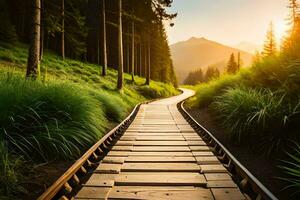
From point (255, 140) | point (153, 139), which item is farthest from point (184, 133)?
point (255, 140)

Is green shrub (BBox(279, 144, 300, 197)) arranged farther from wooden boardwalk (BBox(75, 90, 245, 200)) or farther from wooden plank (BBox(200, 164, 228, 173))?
wooden plank (BBox(200, 164, 228, 173))

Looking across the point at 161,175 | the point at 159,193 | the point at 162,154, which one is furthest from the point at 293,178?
the point at 162,154

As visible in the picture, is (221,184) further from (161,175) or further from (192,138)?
(192,138)

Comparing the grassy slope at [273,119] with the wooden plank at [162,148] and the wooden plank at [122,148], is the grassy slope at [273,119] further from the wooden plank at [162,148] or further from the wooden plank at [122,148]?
the wooden plank at [122,148]

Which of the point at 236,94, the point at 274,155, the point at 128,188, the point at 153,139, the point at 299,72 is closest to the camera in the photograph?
the point at 128,188

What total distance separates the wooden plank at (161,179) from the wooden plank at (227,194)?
280mm

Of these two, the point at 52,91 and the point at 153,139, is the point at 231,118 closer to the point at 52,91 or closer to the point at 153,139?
the point at 153,139

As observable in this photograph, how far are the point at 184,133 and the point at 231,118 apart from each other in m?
1.56

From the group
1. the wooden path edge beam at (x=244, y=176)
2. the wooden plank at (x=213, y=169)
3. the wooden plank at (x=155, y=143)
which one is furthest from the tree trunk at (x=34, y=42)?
the wooden plank at (x=213, y=169)

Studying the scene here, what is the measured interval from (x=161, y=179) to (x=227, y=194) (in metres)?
0.97

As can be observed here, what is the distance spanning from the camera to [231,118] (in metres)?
7.34

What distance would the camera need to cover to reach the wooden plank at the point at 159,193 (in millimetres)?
3447

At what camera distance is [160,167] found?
15.4 feet


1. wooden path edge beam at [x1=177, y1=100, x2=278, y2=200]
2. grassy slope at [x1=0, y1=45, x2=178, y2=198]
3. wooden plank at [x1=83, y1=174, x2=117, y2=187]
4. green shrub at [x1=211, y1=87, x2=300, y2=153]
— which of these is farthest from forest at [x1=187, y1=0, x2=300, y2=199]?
grassy slope at [x1=0, y1=45, x2=178, y2=198]
